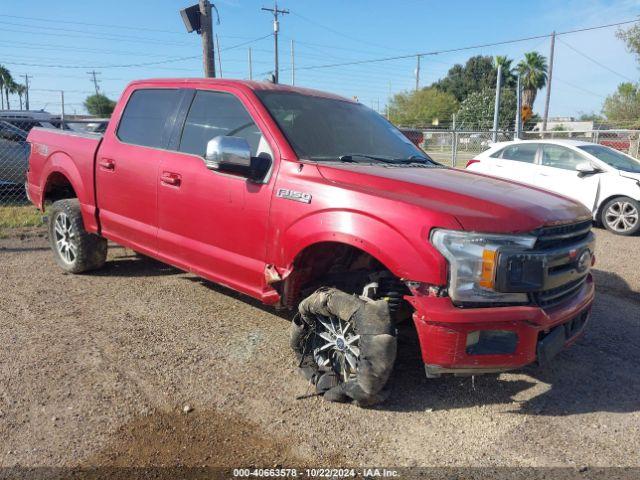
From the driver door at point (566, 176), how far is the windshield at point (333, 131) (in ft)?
19.1

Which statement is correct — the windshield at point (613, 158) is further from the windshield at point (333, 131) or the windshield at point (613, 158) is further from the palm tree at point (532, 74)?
the palm tree at point (532, 74)

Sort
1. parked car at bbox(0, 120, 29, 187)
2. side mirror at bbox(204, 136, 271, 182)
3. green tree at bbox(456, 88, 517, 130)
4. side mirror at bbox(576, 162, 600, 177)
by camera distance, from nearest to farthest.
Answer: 1. side mirror at bbox(204, 136, 271, 182)
2. side mirror at bbox(576, 162, 600, 177)
3. parked car at bbox(0, 120, 29, 187)
4. green tree at bbox(456, 88, 517, 130)

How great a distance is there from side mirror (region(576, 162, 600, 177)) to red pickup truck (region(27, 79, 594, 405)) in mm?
5770

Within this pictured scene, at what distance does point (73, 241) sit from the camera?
18.1 ft

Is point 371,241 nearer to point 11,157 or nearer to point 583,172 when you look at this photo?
point 583,172

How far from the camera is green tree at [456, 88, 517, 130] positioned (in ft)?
168

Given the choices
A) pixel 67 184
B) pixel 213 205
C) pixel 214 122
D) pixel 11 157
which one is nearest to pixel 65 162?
pixel 67 184

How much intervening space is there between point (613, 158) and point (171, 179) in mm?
8373

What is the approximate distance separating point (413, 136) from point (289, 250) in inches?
202

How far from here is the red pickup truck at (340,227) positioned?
110 inches

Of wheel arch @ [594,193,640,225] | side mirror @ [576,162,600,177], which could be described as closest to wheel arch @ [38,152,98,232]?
side mirror @ [576,162,600,177]

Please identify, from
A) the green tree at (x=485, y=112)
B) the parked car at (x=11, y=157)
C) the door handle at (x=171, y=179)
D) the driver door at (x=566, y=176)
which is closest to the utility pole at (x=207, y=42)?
the parked car at (x=11, y=157)

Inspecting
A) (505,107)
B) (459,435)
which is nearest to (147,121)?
(459,435)

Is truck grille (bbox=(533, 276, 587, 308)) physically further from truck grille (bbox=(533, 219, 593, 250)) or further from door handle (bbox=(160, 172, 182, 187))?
door handle (bbox=(160, 172, 182, 187))
